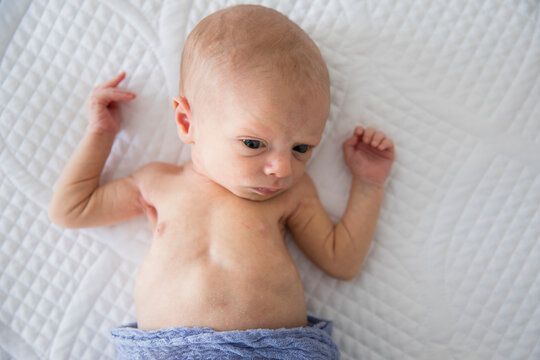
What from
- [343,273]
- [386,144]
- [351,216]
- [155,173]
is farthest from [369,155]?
[155,173]

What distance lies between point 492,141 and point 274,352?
0.80m

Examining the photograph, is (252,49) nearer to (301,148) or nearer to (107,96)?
(301,148)

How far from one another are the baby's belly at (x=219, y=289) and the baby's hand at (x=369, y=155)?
314mm

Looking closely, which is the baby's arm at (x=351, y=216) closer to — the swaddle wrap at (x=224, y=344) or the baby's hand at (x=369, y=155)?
the baby's hand at (x=369, y=155)

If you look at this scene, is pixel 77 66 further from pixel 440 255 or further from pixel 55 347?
pixel 440 255

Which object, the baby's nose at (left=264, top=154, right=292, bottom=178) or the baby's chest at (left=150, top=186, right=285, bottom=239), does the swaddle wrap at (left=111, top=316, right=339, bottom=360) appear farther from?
the baby's nose at (left=264, top=154, right=292, bottom=178)

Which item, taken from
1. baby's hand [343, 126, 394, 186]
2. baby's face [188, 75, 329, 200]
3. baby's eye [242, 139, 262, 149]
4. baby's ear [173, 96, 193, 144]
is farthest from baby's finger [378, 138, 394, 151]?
baby's ear [173, 96, 193, 144]

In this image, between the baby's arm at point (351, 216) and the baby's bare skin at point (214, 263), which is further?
the baby's arm at point (351, 216)

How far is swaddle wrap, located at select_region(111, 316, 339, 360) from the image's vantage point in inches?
36.5

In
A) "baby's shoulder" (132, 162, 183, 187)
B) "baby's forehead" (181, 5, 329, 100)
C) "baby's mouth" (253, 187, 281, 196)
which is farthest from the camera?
"baby's shoulder" (132, 162, 183, 187)

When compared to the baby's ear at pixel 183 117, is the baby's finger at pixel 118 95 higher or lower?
lower

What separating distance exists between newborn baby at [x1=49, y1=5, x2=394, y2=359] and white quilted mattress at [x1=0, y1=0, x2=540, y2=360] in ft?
0.25

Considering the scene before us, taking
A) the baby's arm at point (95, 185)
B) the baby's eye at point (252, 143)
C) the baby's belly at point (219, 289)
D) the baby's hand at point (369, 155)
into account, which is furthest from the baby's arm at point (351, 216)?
the baby's arm at point (95, 185)

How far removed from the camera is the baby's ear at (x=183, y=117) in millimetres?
997
